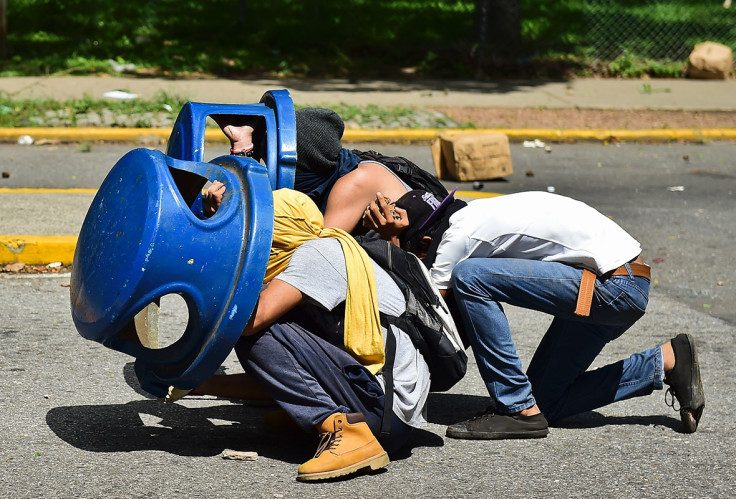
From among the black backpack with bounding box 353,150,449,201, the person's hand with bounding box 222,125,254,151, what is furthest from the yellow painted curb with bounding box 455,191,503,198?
the black backpack with bounding box 353,150,449,201

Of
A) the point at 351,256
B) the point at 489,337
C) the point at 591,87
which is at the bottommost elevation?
the point at 591,87

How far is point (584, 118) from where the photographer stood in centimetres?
1127

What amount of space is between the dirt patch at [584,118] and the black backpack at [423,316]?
7.07 meters

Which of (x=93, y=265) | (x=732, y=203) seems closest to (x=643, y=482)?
(x=93, y=265)

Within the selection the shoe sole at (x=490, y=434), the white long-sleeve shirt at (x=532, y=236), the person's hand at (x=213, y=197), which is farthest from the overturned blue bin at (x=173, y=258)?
the shoe sole at (x=490, y=434)

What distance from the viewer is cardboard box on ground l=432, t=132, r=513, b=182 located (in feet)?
27.6

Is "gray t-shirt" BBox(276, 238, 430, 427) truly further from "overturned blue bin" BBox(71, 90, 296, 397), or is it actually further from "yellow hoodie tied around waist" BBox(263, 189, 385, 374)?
"overturned blue bin" BBox(71, 90, 296, 397)

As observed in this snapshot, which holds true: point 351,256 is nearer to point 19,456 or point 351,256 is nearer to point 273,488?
point 273,488

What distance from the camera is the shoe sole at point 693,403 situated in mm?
3896

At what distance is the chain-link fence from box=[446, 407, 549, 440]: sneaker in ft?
38.3

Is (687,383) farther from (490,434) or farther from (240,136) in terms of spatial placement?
(240,136)

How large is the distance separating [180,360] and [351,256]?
667 mm

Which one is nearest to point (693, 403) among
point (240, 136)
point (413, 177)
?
point (413, 177)

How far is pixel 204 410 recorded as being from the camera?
4078 mm
